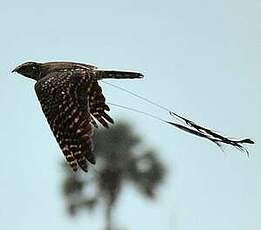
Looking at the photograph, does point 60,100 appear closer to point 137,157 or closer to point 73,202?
point 137,157

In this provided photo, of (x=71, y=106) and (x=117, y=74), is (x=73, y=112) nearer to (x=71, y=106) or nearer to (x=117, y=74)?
(x=71, y=106)

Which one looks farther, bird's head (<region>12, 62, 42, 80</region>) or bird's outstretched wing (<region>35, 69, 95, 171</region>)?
bird's head (<region>12, 62, 42, 80</region>)

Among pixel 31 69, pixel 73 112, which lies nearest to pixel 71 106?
pixel 73 112

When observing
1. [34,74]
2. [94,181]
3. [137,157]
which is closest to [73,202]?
[94,181]

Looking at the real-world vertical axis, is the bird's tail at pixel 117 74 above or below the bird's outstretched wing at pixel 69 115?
above

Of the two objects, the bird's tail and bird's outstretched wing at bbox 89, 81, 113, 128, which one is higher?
the bird's tail

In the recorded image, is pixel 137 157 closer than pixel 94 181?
Yes

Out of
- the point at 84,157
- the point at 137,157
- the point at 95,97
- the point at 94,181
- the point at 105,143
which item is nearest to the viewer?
the point at 84,157
